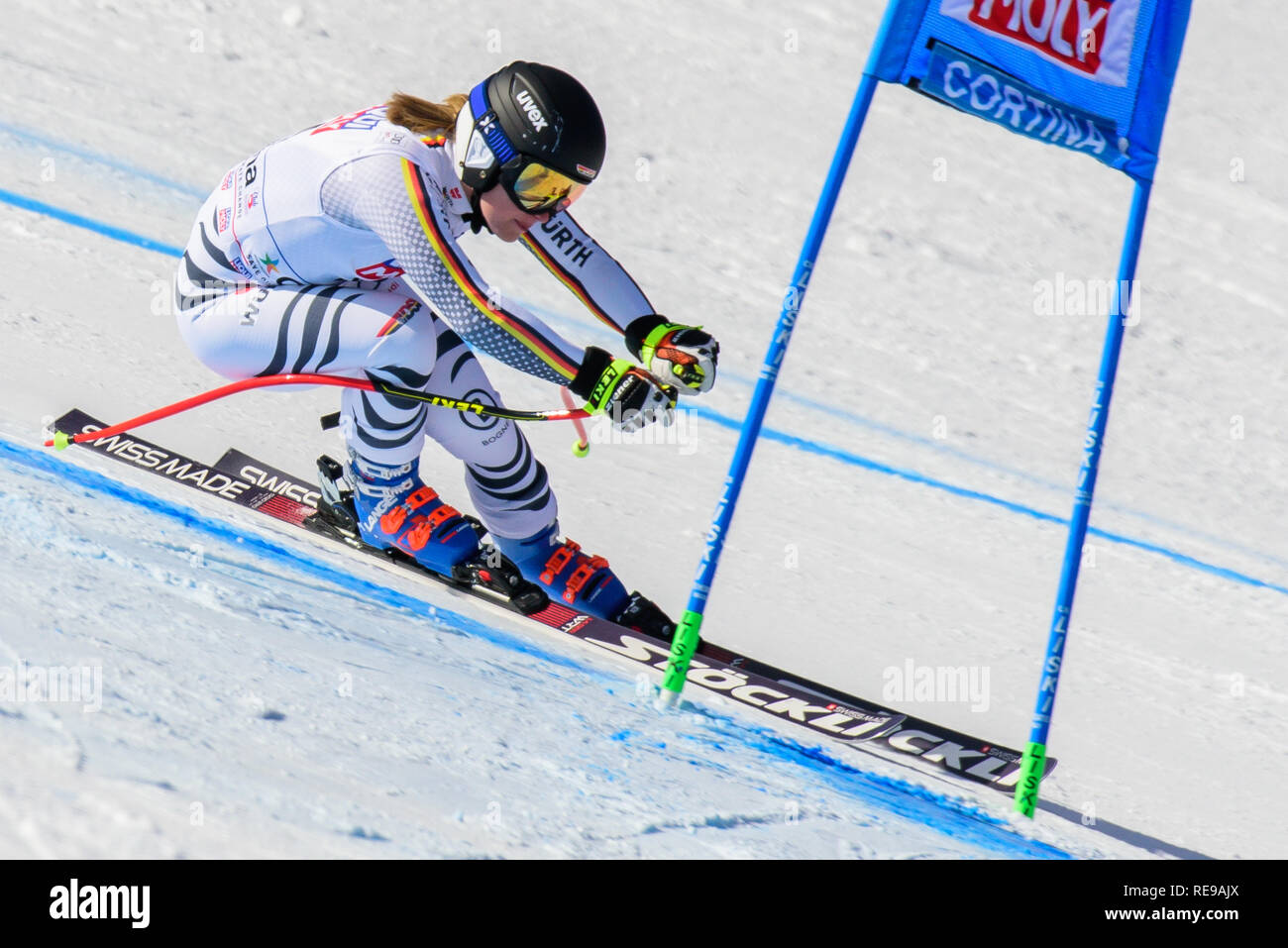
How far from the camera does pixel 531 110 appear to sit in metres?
3.22

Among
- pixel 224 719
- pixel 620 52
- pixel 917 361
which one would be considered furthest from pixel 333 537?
pixel 620 52

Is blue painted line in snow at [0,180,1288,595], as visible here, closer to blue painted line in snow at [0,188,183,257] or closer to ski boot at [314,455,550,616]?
ski boot at [314,455,550,616]

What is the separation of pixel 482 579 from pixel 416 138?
1.37m

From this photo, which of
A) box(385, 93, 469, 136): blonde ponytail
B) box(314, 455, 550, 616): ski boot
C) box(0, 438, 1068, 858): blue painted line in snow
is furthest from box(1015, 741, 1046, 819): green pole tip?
box(385, 93, 469, 136): blonde ponytail

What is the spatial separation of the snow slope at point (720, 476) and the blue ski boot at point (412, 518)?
155 mm

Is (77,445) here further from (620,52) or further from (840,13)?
(840,13)

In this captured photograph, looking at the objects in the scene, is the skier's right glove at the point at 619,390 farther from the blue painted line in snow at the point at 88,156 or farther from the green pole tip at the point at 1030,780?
the blue painted line in snow at the point at 88,156

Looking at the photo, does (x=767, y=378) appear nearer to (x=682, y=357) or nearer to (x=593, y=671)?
(x=682, y=357)

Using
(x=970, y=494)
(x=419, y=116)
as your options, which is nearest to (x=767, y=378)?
(x=419, y=116)

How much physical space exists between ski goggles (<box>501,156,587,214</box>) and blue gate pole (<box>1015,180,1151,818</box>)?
1.46m

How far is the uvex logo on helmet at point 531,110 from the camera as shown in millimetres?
3217

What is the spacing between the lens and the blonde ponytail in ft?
11.5

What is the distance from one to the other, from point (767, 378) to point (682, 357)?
311mm

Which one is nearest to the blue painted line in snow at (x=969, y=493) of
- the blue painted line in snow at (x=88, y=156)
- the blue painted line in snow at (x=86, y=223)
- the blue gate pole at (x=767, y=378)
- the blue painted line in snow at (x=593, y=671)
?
the blue painted line in snow at (x=593, y=671)
